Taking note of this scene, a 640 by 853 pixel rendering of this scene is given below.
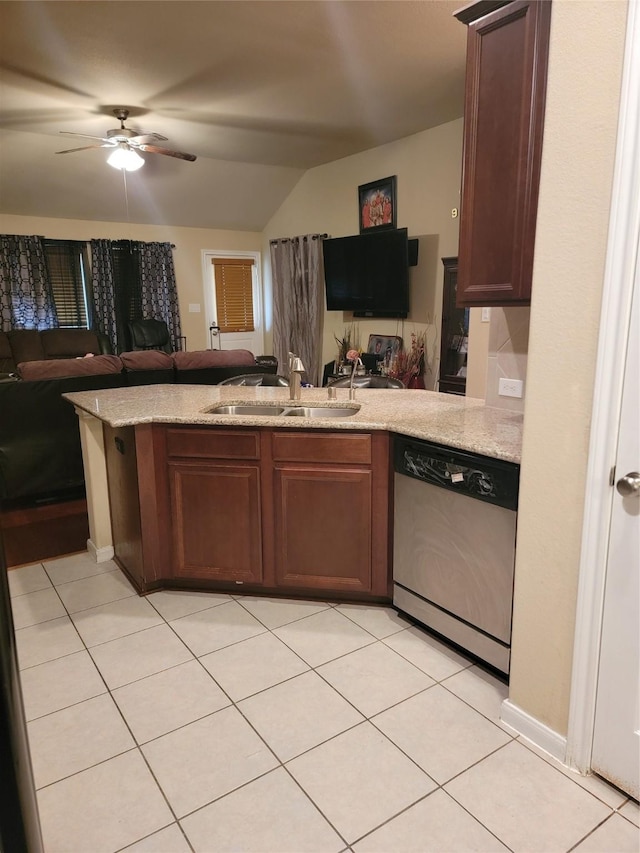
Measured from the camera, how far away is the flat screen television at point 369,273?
596 centimetres

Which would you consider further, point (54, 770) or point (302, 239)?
point (302, 239)

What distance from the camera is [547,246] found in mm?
1568

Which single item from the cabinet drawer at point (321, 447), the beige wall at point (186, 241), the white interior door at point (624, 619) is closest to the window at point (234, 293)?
the beige wall at point (186, 241)

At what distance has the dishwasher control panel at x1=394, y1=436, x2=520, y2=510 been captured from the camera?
187cm

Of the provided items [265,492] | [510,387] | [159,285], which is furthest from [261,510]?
[159,285]

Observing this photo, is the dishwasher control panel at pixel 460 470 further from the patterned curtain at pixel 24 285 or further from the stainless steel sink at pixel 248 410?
the patterned curtain at pixel 24 285

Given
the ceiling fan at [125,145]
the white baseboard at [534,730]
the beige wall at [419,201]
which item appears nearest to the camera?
the white baseboard at [534,730]

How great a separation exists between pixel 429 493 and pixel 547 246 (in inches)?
39.0

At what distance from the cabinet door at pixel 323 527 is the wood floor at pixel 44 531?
1434mm

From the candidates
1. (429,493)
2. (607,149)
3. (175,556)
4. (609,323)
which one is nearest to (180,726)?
(175,556)

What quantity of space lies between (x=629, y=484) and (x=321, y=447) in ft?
4.11

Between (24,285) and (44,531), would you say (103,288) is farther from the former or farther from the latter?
(44,531)

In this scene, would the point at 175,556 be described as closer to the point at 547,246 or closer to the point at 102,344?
the point at 547,246

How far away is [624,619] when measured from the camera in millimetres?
1513
